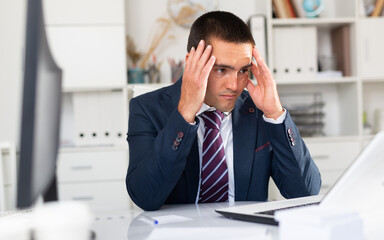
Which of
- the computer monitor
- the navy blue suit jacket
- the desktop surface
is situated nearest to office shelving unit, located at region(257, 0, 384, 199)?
the navy blue suit jacket

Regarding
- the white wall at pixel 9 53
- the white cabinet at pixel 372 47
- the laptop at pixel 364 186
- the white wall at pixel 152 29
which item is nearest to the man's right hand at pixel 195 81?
the laptop at pixel 364 186

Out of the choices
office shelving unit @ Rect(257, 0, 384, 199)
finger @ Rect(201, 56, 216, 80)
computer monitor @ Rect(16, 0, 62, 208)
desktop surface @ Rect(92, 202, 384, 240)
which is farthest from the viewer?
office shelving unit @ Rect(257, 0, 384, 199)

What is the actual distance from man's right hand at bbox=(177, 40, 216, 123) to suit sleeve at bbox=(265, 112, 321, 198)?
242 millimetres

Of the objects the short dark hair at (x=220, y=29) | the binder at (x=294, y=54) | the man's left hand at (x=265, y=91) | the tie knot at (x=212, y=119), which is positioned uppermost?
the binder at (x=294, y=54)

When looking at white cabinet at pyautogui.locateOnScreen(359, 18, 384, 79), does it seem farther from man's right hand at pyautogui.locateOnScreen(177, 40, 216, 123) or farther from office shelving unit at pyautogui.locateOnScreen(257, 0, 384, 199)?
man's right hand at pyautogui.locateOnScreen(177, 40, 216, 123)

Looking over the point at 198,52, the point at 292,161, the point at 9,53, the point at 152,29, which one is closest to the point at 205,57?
the point at 198,52

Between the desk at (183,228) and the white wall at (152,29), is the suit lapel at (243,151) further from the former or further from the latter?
the white wall at (152,29)

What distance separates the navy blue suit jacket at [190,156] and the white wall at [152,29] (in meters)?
1.90

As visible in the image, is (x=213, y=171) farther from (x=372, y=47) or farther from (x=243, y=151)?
(x=372, y=47)

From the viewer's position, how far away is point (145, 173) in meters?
1.22

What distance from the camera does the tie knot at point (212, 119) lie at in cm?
144

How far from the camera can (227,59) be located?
1365 millimetres

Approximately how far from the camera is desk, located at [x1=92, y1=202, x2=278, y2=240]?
Answer: 831 mm

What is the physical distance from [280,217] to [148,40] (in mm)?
2855
